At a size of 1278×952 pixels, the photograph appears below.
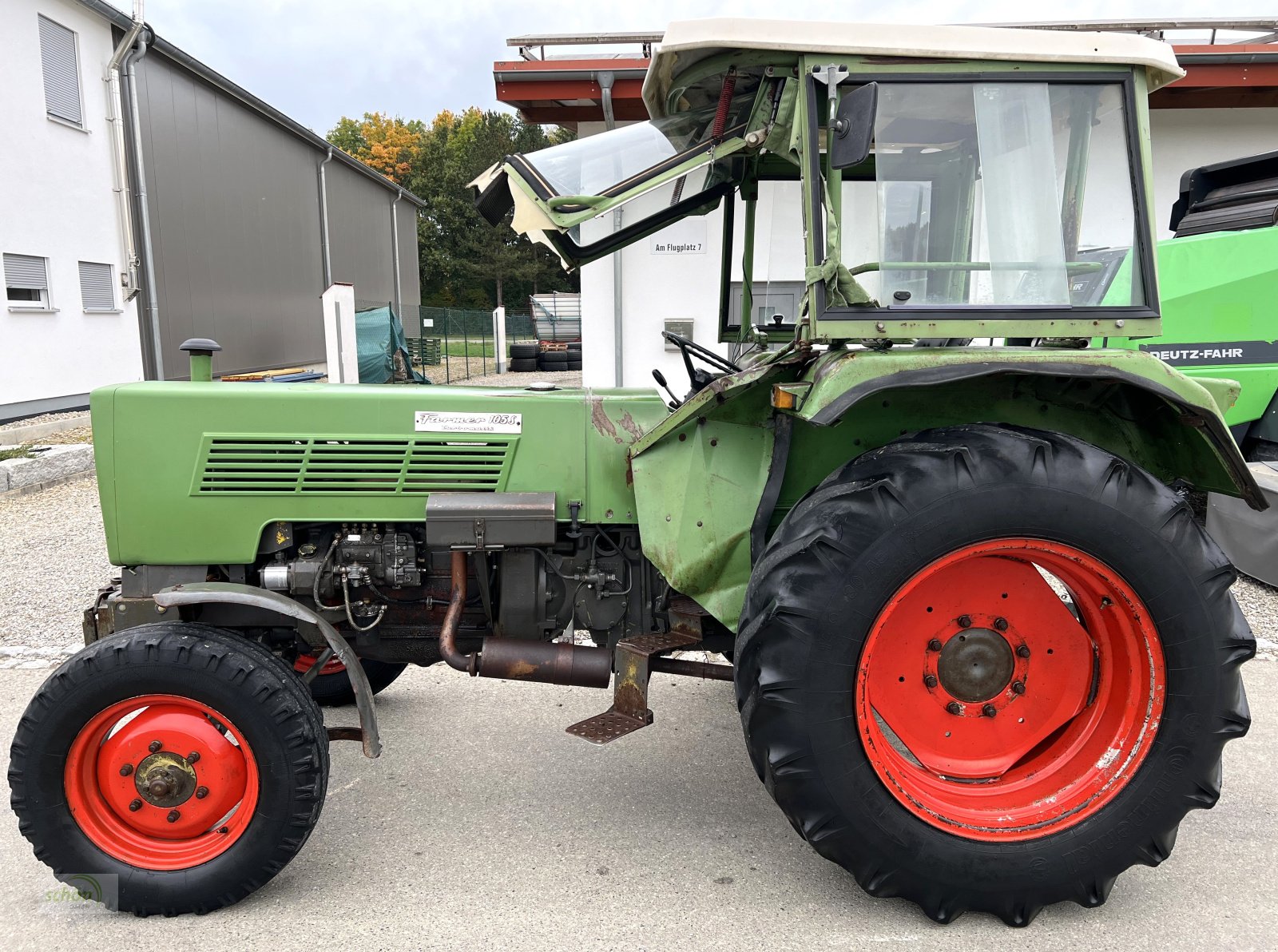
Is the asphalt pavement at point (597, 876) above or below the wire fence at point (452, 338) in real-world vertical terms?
below

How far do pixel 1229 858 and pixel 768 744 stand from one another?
1532 millimetres

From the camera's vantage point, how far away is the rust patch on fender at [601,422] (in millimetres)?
2830

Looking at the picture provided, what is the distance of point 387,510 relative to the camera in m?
2.78

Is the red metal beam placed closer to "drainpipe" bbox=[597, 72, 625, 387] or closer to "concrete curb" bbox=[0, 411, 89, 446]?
"drainpipe" bbox=[597, 72, 625, 387]

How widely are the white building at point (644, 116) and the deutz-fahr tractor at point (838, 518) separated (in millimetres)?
4015

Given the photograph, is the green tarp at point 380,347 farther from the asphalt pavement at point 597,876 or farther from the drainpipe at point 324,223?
the asphalt pavement at point 597,876

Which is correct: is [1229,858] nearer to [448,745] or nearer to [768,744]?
[768,744]

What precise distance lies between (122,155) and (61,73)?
1295 millimetres

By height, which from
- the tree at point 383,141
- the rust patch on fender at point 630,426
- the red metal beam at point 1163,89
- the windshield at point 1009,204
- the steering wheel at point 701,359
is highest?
the tree at point 383,141

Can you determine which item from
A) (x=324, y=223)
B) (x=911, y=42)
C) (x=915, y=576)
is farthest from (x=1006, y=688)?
(x=324, y=223)

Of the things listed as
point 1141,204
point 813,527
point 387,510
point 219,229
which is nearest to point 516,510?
point 387,510

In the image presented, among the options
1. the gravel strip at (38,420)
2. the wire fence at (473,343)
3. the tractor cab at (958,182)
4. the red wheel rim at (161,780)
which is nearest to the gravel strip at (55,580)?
the red wheel rim at (161,780)

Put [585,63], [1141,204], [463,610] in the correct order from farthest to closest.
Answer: [585,63]
[463,610]
[1141,204]

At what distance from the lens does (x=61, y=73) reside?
1178cm
